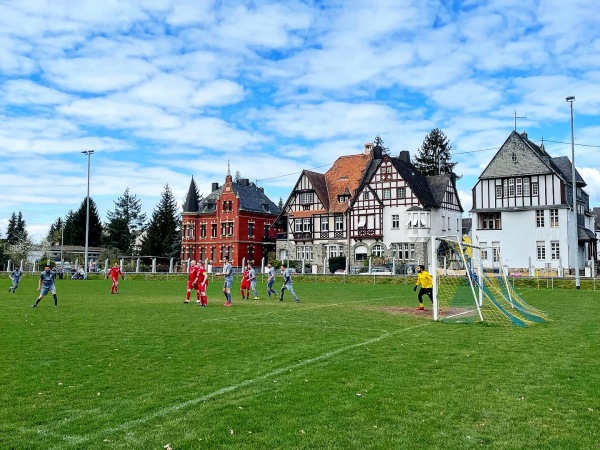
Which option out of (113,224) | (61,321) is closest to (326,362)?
(61,321)

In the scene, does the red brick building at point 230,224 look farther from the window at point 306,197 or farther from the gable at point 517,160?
the gable at point 517,160

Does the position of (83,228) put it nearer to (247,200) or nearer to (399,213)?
(247,200)

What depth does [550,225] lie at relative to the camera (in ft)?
173

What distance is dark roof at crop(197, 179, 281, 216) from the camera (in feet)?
247

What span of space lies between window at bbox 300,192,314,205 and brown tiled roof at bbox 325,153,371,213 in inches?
94.7

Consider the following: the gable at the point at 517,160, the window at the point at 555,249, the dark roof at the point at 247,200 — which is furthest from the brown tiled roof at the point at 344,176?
the window at the point at 555,249

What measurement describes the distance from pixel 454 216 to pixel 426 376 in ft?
192

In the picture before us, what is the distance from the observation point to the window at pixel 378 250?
203ft

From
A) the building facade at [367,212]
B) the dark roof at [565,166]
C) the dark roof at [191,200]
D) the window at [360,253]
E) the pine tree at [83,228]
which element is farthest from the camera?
the pine tree at [83,228]

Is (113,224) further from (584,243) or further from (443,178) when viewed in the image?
(584,243)

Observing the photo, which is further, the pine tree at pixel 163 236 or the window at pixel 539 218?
the pine tree at pixel 163 236

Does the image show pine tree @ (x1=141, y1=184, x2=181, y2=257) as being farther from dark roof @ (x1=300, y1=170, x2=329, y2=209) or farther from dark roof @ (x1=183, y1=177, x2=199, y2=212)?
dark roof @ (x1=300, y1=170, x2=329, y2=209)

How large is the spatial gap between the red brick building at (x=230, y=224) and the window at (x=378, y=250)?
18180 mm

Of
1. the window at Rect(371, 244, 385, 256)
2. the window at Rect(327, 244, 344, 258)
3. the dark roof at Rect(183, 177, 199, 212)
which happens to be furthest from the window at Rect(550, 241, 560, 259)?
the dark roof at Rect(183, 177, 199, 212)
